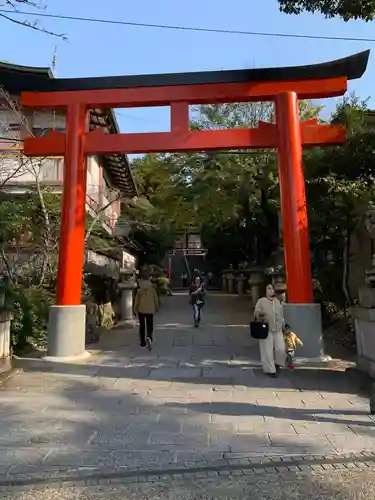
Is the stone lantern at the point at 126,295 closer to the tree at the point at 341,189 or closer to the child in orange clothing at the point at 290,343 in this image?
the tree at the point at 341,189

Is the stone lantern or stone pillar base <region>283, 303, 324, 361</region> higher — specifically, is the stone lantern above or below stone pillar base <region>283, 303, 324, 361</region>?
above

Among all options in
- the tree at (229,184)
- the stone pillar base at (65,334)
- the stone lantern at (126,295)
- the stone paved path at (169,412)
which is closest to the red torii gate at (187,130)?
the stone pillar base at (65,334)

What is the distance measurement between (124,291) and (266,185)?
252 inches

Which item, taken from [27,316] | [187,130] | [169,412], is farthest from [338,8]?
[27,316]

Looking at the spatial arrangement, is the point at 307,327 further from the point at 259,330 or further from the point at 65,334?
the point at 65,334

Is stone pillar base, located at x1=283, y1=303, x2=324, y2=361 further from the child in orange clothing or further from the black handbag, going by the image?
the black handbag

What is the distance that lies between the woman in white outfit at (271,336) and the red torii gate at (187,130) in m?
1.69

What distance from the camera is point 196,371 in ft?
27.1

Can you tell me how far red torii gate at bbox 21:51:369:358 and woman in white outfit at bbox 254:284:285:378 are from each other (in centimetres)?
169

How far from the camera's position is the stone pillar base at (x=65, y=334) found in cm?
905

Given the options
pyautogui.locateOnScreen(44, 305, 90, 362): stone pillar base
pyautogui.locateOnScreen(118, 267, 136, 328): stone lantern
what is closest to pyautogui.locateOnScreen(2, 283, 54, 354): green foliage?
pyautogui.locateOnScreen(44, 305, 90, 362): stone pillar base

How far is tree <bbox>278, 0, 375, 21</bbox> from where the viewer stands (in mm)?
7136

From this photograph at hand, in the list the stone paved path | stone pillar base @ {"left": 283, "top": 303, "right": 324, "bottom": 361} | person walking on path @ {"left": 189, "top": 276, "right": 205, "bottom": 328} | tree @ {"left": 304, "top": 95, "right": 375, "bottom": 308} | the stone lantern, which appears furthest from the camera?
the stone lantern

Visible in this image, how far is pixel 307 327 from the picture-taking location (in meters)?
8.88
